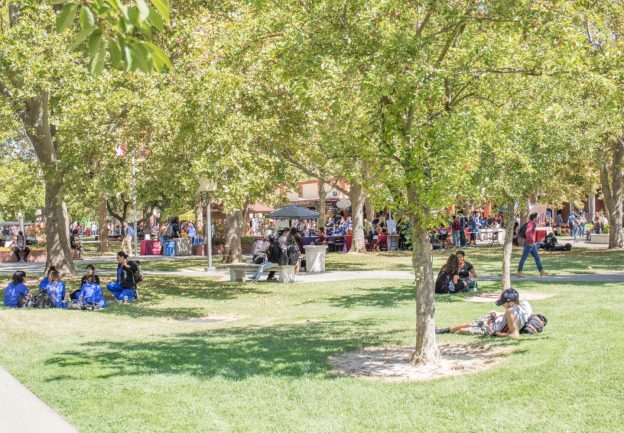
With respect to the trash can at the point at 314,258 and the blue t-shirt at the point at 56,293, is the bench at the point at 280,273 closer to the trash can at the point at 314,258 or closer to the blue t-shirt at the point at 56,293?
the trash can at the point at 314,258

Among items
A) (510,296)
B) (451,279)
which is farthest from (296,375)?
(451,279)

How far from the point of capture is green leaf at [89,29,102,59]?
3.56 m

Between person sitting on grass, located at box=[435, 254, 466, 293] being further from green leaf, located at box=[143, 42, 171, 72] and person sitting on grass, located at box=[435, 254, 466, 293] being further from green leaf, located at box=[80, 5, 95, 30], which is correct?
green leaf, located at box=[80, 5, 95, 30]

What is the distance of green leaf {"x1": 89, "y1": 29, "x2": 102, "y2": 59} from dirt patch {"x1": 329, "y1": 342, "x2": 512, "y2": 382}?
15.9 feet

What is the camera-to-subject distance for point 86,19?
136 inches

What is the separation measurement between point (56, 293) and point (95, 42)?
1180 centimetres

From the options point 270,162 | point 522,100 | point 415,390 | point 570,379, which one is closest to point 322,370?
point 415,390

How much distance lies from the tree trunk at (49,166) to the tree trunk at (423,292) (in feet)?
39.1

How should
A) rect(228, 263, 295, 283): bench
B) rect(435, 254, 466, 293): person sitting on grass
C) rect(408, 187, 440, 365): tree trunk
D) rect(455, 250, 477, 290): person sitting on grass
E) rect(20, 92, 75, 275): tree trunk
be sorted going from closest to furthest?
rect(408, 187, 440, 365): tree trunk, rect(435, 254, 466, 293): person sitting on grass, rect(455, 250, 477, 290): person sitting on grass, rect(20, 92, 75, 275): tree trunk, rect(228, 263, 295, 283): bench

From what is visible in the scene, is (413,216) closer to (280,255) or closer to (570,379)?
(570,379)

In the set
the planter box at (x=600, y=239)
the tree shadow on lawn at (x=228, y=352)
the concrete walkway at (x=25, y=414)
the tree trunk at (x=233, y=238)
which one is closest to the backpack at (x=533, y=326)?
the tree shadow on lawn at (x=228, y=352)

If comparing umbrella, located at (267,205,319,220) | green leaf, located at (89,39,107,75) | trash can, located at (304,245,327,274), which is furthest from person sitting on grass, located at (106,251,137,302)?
umbrella, located at (267,205,319,220)

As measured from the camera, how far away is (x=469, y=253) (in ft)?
94.3

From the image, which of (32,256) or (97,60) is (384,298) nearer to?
(97,60)
